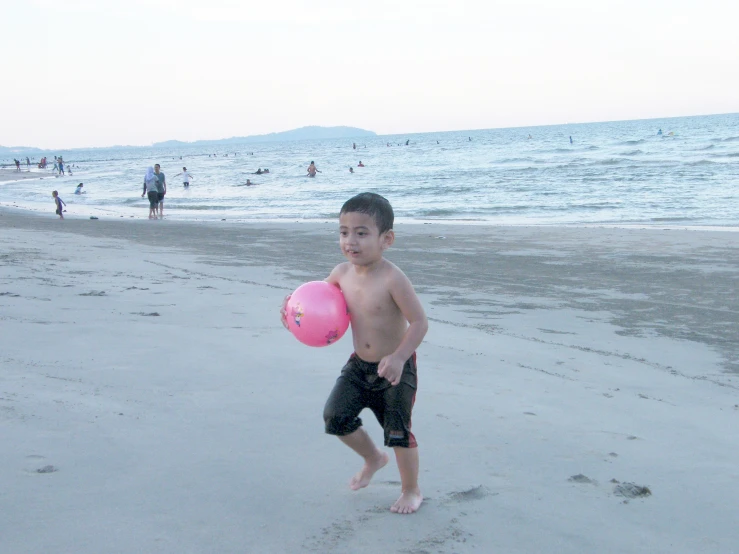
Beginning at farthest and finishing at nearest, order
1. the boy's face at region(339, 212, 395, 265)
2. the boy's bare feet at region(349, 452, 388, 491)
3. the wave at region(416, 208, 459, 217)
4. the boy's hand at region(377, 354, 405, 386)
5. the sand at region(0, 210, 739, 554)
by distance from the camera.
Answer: the wave at region(416, 208, 459, 217)
the boy's bare feet at region(349, 452, 388, 491)
the boy's face at region(339, 212, 395, 265)
the boy's hand at region(377, 354, 405, 386)
the sand at region(0, 210, 739, 554)

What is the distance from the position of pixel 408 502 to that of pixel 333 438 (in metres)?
0.83

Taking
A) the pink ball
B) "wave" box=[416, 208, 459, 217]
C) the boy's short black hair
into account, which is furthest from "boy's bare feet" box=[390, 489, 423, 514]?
"wave" box=[416, 208, 459, 217]

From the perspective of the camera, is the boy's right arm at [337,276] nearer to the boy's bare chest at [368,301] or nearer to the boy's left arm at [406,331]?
the boy's bare chest at [368,301]

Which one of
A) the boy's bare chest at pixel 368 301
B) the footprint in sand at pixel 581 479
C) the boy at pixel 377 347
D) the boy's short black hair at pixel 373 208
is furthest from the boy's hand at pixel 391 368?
the footprint in sand at pixel 581 479

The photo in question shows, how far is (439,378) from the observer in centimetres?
490

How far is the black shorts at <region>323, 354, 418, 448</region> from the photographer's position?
3104 mm

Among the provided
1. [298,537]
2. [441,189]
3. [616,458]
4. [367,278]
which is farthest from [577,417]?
[441,189]

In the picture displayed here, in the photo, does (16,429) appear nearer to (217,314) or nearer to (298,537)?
(298,537)

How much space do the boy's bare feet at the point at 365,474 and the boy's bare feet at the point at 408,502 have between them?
21 centimetres

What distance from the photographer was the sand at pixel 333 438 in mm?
2867

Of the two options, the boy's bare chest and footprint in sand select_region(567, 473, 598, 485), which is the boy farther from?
footprint in sand select_region(567, 473, 598, 485)

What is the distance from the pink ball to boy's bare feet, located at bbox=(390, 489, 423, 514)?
678mm

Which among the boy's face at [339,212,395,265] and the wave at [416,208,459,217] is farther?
the wave at [416,208,459,217]

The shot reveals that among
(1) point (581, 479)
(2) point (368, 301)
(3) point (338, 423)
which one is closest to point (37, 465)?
(3) point (338, 423)
